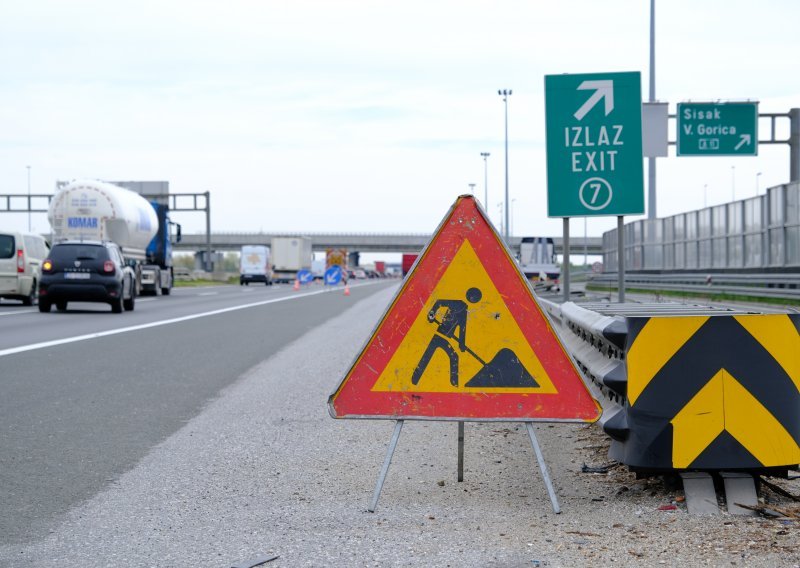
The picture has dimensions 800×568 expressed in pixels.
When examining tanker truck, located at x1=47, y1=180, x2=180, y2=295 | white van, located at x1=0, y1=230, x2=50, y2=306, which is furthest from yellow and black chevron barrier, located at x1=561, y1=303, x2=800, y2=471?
tanker truck, located at x1=47, y1=180, x2=180, y2=295

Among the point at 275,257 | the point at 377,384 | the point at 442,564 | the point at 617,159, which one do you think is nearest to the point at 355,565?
the point at 442,564

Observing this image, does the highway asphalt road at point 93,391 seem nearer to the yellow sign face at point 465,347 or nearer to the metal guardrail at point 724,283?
the yellow sign face at point 465,347

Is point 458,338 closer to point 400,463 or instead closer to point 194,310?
point 400,463

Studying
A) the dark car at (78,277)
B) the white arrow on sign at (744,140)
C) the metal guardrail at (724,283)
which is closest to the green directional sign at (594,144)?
the metal guardrail at (724,283)

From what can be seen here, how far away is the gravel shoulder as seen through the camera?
4320 millimetres

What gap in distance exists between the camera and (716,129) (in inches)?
1270

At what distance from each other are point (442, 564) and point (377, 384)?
49.8 inches

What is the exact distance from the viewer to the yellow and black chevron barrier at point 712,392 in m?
5.01

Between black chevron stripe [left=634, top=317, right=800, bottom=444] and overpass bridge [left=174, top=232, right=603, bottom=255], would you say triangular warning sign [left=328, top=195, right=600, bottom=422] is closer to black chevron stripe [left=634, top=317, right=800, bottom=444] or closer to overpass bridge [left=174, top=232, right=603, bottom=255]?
black chevron stripe [left=634, top=317, right=800, bottom=444]

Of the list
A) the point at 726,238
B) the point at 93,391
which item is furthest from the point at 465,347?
the point at 726,238

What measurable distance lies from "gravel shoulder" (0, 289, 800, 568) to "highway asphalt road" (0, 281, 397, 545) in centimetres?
28

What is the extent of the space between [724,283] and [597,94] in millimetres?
21738

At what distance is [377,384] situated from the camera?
527 cm

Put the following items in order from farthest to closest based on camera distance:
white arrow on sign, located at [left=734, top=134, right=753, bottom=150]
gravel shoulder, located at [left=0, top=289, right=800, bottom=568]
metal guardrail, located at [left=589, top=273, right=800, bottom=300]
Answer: white arrow on sign, located at [left=734, top=134, right=753, bottom=150] → metal guardrail, located at [left=589, top=273, right=800, bottom=300] → gravel shoulder, located at [left=0, top=289, right=800, bottom=568]
